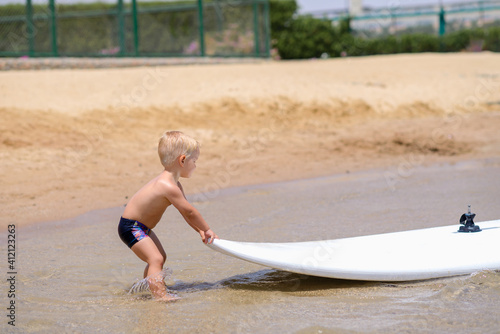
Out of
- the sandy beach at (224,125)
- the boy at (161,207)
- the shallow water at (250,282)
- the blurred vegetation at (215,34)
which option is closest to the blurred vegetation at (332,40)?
the blurred vegetation at (215,34)

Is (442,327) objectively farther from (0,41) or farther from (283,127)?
(0,41)

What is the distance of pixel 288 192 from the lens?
6859 mm

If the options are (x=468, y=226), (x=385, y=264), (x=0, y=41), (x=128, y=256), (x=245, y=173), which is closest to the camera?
(x=385, y=264)

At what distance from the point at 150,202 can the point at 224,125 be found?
586cm

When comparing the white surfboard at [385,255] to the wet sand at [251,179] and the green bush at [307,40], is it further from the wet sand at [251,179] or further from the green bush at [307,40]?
the green bush at [307,40]

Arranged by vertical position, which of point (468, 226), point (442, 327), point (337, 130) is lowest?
point (442, 327)

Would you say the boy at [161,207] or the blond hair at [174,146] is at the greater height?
the blond hair at [174,146]

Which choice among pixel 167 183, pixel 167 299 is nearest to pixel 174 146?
pixel 167 183

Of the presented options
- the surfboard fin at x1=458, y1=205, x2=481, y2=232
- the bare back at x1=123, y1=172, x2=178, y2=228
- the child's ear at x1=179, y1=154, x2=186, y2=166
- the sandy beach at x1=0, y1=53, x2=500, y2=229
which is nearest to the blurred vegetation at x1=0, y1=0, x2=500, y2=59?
the sandy beach at x1=0, y1=53, x2=500, y2=229

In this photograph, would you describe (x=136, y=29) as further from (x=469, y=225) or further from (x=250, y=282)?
(x=469, y=225)

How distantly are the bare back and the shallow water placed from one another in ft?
1.68

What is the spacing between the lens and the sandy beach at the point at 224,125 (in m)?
7.07

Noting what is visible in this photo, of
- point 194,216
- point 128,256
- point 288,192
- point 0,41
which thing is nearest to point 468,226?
point 194,216

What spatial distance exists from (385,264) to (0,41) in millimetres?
9873
